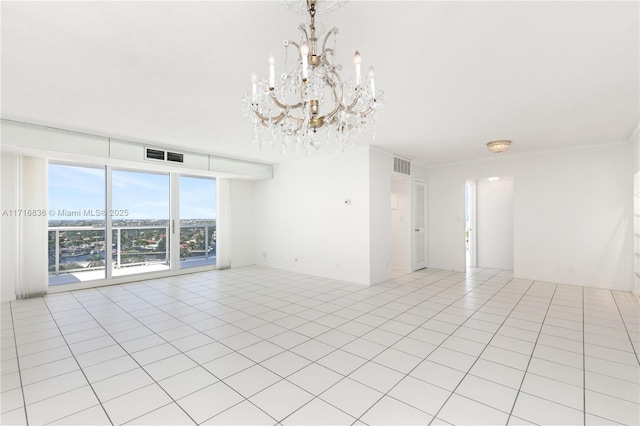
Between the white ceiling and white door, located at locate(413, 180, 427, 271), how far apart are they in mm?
2940

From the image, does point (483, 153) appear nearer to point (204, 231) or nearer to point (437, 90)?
point (437, 90)

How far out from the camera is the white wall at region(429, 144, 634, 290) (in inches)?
193

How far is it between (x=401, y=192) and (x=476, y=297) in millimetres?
2955

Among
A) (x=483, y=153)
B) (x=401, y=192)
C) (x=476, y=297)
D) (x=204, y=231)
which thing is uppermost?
(x=483, y=153)

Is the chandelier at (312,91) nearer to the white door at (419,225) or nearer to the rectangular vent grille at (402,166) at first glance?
the rectangular vent grille at (402,166)

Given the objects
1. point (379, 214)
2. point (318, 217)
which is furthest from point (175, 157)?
point (379, 214)

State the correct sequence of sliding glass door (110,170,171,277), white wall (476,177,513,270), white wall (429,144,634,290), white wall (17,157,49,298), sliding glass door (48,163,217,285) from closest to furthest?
white wall (17,157,49,298) < white wall (429,144,634,290) < sliding glass door (48,163,217,285) < sliding glass door (110,170,171,277) < white wall (476,177,513,270)

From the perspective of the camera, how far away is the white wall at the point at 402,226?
21.8 feet

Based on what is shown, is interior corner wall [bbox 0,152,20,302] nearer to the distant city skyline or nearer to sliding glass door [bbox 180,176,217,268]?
the distant city skyline

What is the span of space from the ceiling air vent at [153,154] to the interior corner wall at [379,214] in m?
3.79

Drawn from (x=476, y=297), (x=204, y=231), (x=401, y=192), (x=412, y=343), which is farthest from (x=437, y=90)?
(x=204, y=231)

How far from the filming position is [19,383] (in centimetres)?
223

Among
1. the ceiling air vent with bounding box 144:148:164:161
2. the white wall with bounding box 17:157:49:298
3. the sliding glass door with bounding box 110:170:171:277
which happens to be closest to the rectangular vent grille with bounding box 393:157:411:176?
the ceiling air vent with bounding box 144:148:164:161

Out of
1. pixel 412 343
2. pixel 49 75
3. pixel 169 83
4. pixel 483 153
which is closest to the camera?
pixel 49 75
